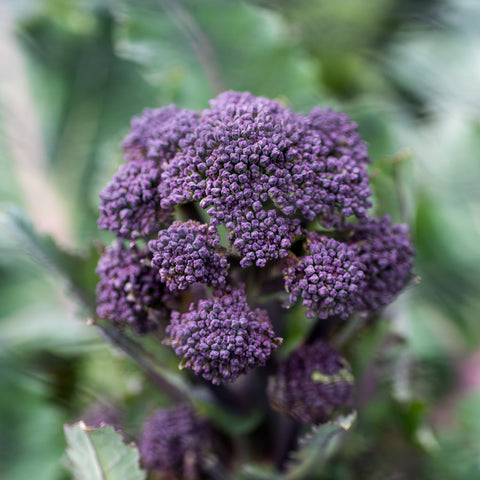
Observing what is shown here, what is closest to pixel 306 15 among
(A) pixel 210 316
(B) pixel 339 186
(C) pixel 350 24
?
(C) pixel 350 24

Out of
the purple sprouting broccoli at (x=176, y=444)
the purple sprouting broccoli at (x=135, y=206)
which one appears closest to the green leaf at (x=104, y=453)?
the purple sprouting broccoli at (x=176, y=444)

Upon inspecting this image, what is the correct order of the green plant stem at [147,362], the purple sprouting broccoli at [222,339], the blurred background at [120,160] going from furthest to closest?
1. the blurred background at [120,160]
2. the green plant stem at [147,362]
3. the purple sprouting broccoli at [222,339]

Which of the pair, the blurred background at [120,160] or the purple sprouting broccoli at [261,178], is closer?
the purple sprouting broccoli at [261,178]

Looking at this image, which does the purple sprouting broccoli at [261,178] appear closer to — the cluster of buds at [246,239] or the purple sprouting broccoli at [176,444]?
the cluster of buds at [246,239]

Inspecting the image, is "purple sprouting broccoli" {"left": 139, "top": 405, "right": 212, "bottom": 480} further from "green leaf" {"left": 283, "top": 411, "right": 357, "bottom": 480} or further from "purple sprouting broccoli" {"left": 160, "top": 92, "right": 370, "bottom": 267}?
"purple sprouting broccoli" {"left": 160, "top": 92, "right": 370, "bottom": 267}

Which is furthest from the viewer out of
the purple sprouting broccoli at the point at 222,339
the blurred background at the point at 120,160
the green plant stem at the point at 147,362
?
the blurred background at the point at 120,160

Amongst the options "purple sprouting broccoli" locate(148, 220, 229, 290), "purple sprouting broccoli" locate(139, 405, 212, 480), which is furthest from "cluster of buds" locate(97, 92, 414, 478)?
"purple sprouting broccoli" locate(139, 405, 212, 480)

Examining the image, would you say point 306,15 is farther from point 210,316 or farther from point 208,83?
point 210,316
